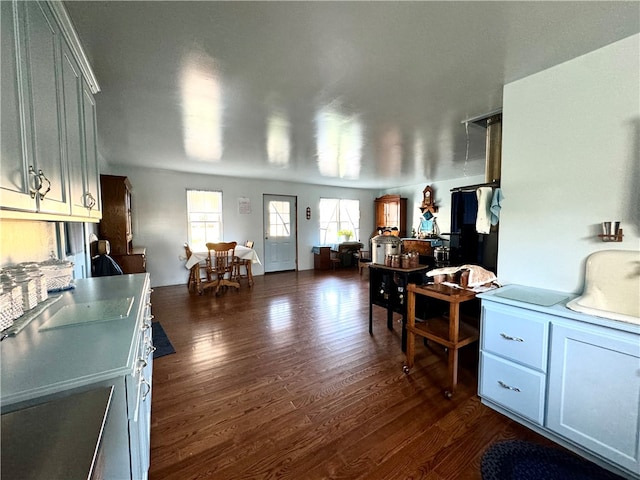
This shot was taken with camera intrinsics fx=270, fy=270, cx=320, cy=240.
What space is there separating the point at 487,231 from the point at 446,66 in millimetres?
1229

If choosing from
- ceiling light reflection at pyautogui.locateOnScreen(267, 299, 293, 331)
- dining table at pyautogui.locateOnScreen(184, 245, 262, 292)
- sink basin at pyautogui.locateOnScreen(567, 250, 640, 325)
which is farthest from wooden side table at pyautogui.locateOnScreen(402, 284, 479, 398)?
dining table at pyautogui.locateOnScreen(184, 245, 262, 292)

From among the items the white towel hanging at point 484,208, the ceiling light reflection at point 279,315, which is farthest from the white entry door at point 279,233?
the white towel hanging at point 484,208

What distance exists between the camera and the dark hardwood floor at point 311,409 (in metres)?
1.44

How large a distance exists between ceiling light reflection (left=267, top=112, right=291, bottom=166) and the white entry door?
7.11 feet

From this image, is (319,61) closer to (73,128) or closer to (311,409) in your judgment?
(73,128)

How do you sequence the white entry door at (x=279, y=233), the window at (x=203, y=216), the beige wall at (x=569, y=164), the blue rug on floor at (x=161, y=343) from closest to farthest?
the beige wall at (x=569, y=164) < the blue rug on floor at (x=161, y=343) < the window at (x=203, y=216) < the white entry door at (x=279, y=233)

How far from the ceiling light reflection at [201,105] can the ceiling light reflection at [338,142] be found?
3.08 feet

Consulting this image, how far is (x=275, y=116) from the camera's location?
258 centimetres

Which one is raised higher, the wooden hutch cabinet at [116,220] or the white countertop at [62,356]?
the wooden hutch cabinet at [116,220]

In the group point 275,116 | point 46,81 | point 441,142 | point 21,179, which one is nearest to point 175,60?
point 46,81

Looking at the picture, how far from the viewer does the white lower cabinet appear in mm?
1283

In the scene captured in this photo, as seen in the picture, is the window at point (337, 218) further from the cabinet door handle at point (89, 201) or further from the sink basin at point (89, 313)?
the sink basin at point (89, 313)

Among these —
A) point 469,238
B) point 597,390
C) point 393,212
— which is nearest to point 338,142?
point 469,238

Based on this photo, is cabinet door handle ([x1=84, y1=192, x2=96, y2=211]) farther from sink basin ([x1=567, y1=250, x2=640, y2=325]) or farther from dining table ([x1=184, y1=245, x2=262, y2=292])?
dining table ([x1=184, y1=245, x2=262, y2=292])
